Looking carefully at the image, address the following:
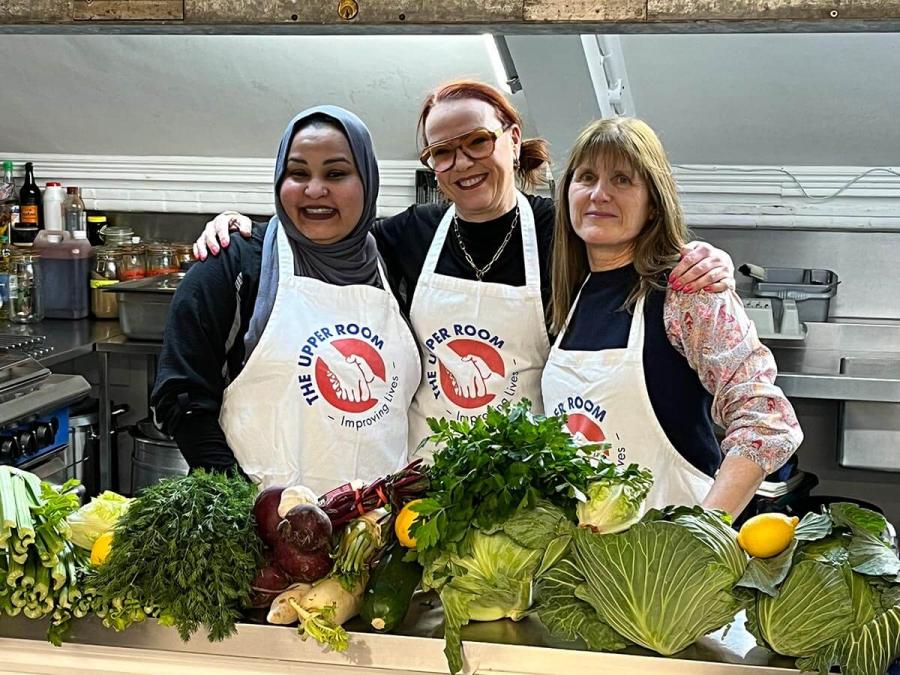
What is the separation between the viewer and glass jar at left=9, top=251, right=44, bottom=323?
14.6 feet

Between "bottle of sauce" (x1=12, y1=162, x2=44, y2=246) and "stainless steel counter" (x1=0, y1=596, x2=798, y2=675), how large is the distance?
362 centimetres

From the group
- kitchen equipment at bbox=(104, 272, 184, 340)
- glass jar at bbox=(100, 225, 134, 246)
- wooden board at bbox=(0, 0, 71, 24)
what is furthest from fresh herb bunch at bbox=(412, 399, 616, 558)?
glass jar at bbox=(100, 225, 134, 246)

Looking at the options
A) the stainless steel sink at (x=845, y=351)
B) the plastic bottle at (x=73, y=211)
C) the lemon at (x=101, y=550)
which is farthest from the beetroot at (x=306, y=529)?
the plastic bottle at (x=73, y=211)

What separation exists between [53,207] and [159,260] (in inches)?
23.5

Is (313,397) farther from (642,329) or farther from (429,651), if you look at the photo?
(429,651)

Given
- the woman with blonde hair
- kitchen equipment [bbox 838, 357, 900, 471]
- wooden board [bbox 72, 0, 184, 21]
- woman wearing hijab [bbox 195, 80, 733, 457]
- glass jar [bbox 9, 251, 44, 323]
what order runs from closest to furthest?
1. wooden board [bbox 72, 0, 184, 21]
2. the woman with blonde hair
3. woman wearing hijab [bbox 195, 80, 733, 457]
4. kitchen equipment [bbox 838, 357, 900, 471]
5. glass jar [bbox 9, 251, 44, 323]

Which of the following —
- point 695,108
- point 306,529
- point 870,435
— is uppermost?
point 695,108

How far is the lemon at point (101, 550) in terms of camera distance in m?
1.49

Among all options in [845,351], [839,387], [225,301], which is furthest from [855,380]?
[225,301]

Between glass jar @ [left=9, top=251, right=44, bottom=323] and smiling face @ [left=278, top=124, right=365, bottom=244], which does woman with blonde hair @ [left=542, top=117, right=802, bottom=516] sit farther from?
glass jar @ [left=9, top=251, right=44, bottom=323]

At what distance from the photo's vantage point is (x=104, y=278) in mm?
4652

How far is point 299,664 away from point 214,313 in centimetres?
110

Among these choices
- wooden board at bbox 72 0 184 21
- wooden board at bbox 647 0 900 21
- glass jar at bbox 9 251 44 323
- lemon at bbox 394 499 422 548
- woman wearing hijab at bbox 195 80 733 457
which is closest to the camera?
wooden board at bbox 647 0 900 21

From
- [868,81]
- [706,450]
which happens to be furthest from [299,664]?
[868,81]
